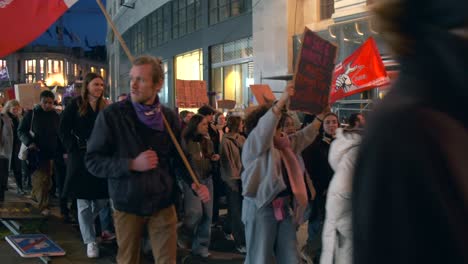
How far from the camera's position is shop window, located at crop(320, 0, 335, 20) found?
19312 mm

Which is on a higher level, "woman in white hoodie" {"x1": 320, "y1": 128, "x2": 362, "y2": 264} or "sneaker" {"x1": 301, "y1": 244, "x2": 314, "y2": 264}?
"woman in white hoodie" {"x1": 320, "y1": 128, "x2": 362, "y2": 264}

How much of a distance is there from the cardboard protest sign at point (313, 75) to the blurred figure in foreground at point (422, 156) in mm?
4618

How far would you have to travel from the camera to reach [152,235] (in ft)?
15.3

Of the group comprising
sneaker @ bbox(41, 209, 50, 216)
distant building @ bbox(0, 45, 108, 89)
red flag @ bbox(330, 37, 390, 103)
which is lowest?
sneaker @ bbox(41, 209, 50, 216)

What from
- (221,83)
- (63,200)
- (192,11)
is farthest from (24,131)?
(192,11)

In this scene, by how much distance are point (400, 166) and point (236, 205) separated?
7.30m

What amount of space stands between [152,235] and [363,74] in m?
6.11

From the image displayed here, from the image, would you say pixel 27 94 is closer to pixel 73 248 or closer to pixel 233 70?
pixel 73 248

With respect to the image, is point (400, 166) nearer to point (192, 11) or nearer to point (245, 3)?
point (245, 3)

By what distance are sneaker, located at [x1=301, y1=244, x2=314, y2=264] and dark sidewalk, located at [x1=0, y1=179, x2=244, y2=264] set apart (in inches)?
30.1

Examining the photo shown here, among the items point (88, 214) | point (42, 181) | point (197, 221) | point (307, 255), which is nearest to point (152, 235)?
point (88, 214)

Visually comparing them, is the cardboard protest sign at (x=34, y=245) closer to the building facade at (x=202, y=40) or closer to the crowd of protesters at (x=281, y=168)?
the crowd of protesters at (x=281, y=168)

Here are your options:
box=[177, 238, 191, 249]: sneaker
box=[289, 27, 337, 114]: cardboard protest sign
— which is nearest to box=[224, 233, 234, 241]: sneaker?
box=[177, 238, 191, 249]: sneaker

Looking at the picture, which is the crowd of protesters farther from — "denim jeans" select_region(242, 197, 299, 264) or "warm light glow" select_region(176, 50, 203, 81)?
"warm light glow" select_region(176, 50, 203, 81)
